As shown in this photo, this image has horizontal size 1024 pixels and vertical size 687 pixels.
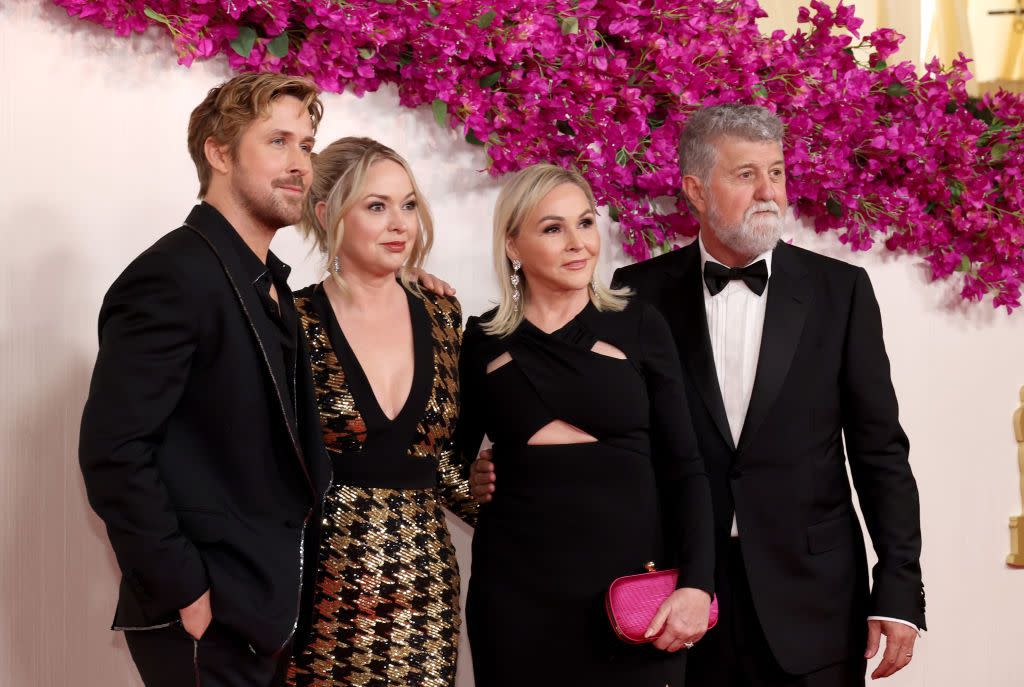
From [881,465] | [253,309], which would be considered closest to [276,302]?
[253,309]

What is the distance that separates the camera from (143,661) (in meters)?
2.23

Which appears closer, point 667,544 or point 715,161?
point 667,544

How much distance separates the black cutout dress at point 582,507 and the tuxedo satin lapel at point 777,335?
0.83 ft

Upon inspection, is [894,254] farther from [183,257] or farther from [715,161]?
[183,257]

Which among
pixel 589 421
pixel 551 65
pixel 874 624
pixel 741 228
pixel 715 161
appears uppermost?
pixel 551 65

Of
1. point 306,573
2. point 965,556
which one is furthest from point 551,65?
point 965,556

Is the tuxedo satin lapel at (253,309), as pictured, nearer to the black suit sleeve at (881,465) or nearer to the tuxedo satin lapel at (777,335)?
the tuxedo satin lapel at (777,335)

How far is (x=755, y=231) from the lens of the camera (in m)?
3.07

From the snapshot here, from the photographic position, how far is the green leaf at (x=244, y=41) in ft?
10.3

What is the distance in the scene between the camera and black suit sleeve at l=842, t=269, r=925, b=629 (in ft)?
9.72

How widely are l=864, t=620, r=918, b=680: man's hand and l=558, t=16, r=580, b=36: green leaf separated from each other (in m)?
1.97

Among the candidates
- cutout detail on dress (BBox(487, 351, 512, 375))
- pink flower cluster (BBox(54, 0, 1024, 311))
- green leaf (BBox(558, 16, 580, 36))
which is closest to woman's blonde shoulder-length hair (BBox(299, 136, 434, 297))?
cutout detail on dress (BBox(487, 351, 512, 375))

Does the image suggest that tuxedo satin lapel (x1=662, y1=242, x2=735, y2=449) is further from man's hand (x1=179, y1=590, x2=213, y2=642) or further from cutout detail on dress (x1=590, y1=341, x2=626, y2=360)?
man's hand (x1=179, y1=590, x2=213, y2=642)

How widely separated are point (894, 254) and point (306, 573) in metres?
2.91
